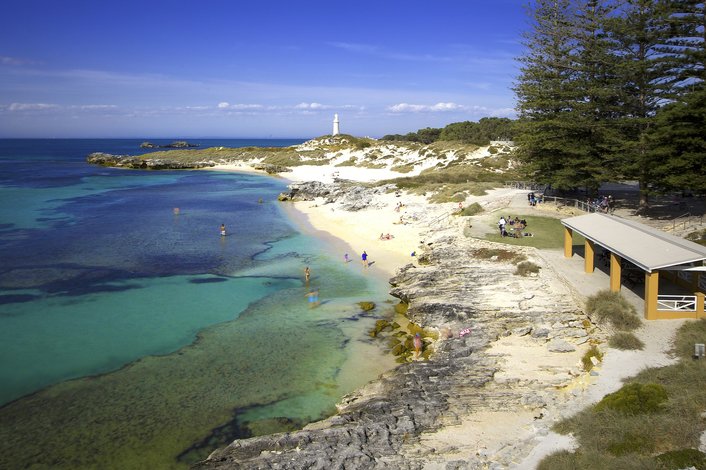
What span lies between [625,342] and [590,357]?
1.09 meters

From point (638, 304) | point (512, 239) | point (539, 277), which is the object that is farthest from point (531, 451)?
point (512, 239)

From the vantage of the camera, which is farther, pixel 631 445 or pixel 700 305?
pixel 700 305

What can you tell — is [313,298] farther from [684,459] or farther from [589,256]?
[684,459]

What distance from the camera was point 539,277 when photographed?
63.3 ft

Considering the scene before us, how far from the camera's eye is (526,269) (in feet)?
65.1

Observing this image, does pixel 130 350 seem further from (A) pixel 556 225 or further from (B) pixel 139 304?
(A) pixel 556 225

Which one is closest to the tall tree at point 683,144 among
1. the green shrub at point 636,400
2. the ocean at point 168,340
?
the ocean at point 168,340

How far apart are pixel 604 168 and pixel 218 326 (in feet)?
80.4

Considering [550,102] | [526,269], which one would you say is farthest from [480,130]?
[526,269]

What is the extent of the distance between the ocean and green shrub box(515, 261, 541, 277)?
570 cm

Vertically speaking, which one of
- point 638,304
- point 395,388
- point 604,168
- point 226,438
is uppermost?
point 604,168

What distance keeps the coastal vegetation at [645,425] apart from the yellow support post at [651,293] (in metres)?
3.28

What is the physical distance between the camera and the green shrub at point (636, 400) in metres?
9.69

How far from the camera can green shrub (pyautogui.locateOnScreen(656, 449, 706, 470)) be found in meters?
7.67
